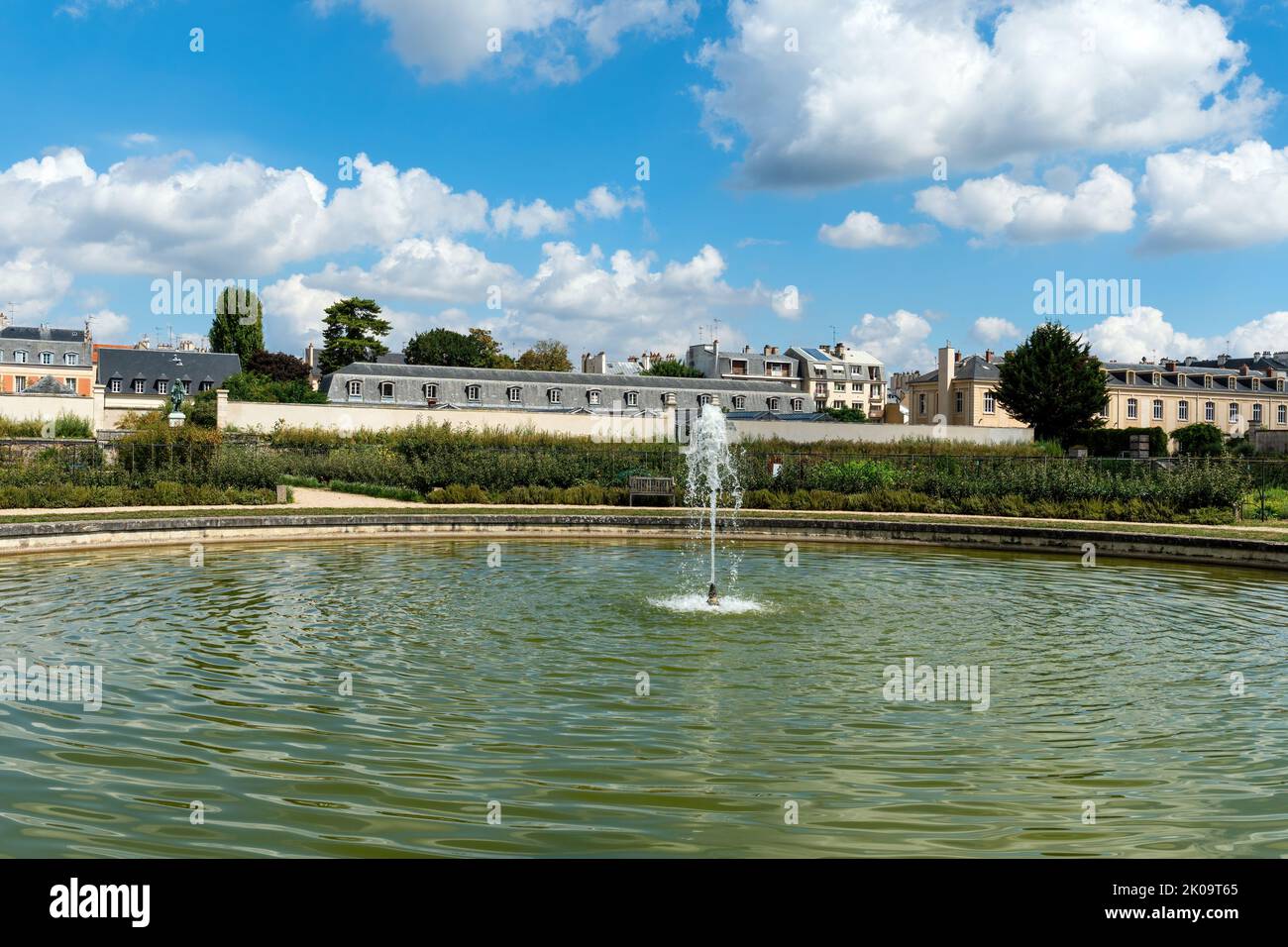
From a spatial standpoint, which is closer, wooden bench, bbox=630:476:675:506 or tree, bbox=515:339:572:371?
wooden bench, bbox=630:476:675:506

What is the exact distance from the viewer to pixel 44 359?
8569 cm

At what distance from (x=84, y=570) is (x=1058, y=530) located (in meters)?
19.8

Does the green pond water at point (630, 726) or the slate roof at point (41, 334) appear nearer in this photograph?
the green pond water at point (630, 726)

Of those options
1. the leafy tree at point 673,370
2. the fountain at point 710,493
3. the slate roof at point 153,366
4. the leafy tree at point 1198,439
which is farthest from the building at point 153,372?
the leafy tree at point 1198,439

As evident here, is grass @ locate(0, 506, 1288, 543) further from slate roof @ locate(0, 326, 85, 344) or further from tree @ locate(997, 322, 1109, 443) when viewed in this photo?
slate roof @ locate(0, 326, 85, 344)

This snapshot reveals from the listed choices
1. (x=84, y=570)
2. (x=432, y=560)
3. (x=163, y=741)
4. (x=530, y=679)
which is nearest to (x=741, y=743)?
(x=530, y=679)

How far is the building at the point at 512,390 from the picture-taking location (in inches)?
2697

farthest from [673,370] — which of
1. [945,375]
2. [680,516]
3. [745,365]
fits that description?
[680,516]

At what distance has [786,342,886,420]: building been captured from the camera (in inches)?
4493

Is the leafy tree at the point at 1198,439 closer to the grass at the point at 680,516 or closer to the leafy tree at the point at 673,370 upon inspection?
the grass at the point at 680,516

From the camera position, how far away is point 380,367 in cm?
6925

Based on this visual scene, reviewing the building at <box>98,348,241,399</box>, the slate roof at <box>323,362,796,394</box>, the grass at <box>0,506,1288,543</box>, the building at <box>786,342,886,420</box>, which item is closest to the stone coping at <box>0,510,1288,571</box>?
the grass at <box>0,506,1288,543</box>

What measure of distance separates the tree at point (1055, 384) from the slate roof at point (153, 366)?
209ft

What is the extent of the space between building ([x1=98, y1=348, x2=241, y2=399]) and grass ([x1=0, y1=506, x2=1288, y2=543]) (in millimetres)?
60815
